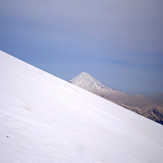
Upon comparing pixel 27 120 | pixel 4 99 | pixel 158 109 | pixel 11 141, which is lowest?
pixel 11 141

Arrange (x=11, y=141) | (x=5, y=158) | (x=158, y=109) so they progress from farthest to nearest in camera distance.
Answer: (x=158, y=109) → (x=11, y=141) → (x=5, y=158)

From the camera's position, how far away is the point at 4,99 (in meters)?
3.39

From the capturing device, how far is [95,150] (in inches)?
117

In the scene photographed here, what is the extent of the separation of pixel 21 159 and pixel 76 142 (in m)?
1.23

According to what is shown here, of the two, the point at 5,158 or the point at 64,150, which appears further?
the point at 64,150

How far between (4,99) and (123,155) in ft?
7.82

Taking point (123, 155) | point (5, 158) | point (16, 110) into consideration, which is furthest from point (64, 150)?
point (123, 155)

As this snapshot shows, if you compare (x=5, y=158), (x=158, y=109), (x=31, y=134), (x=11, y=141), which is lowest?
(x=5, y=158)

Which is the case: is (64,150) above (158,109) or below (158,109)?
below

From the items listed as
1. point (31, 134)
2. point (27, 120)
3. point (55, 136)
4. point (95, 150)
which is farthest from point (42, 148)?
point (95, 150)

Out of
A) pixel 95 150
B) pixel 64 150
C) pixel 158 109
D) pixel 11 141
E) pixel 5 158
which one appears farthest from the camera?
pixel 158 109

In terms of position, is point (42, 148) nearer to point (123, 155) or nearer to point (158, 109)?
point (123, 155)

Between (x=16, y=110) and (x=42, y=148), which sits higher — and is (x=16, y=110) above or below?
above

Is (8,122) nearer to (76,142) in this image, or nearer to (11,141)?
(11,141)
